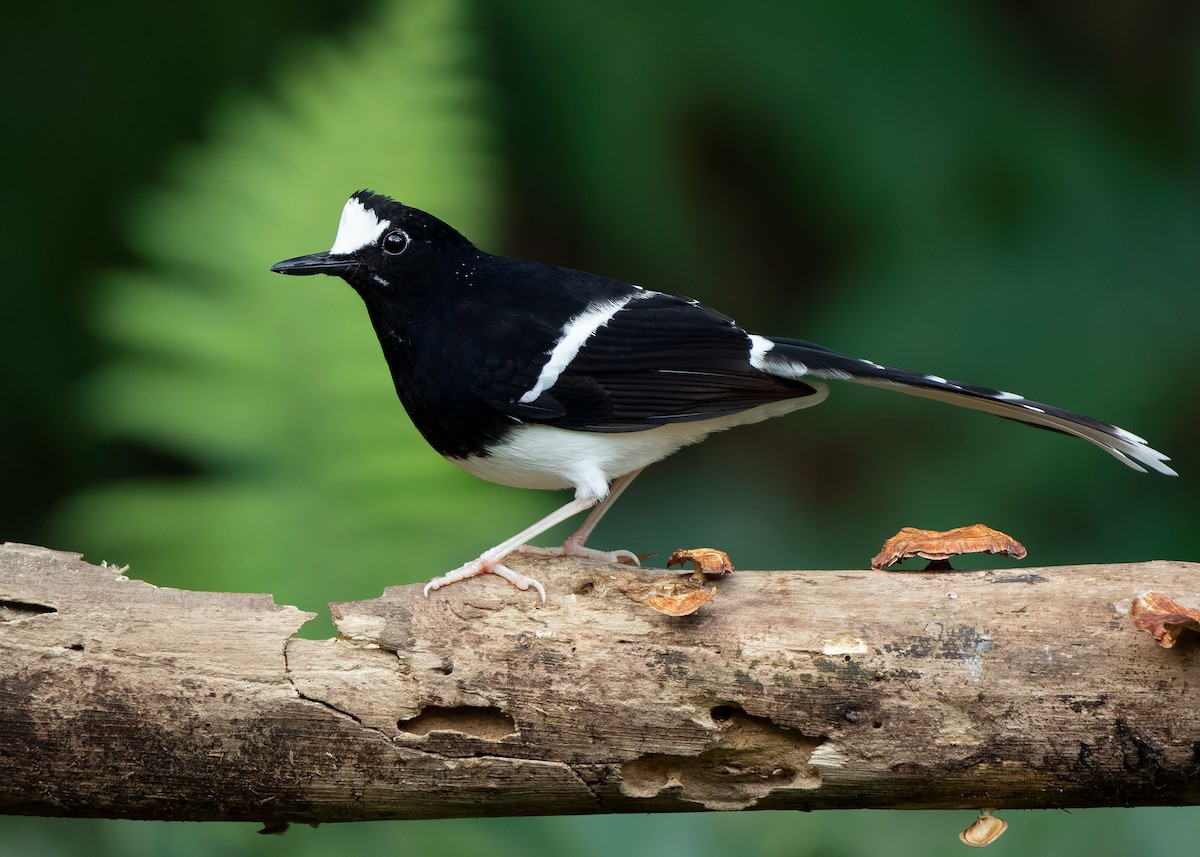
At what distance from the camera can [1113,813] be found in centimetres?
346

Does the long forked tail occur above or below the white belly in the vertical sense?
above

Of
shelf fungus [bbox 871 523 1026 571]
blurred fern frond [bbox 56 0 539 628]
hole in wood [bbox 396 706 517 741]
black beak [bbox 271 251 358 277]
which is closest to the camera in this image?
hole in wood [bbox 396 706 517 741]

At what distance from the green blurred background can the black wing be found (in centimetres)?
114

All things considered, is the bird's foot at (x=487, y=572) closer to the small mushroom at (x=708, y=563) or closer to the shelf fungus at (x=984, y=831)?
the small mushroom at (x=708, y=563)

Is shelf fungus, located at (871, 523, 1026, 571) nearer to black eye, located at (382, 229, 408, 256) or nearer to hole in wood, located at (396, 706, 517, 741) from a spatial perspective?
hole in wood, located at (396, 706, 517, 741)

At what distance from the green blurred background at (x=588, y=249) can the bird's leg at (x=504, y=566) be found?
994 millimetres

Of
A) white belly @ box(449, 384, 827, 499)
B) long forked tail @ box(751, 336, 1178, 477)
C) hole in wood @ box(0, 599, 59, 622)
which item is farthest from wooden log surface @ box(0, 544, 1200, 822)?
white belly @ box(449, 384, 827, 499)

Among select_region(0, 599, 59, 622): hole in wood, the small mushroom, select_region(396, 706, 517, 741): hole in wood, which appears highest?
the small mushroom

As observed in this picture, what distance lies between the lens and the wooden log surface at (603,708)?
2.51 m

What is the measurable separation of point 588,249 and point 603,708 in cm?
307

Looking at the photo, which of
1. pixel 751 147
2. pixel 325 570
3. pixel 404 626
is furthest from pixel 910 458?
pixel 404 626

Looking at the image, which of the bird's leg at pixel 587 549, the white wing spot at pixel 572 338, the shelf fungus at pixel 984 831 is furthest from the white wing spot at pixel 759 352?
the shelf fungus at pixel 984 831

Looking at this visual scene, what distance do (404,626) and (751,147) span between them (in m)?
3.20

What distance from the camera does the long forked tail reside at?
307 centimetres
